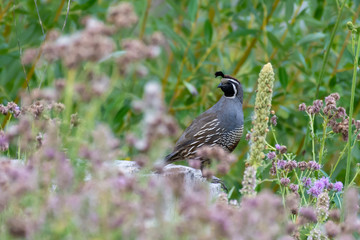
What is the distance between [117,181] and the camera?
67.0 inches

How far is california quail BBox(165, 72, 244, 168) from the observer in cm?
487

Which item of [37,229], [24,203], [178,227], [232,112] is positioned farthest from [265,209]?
[232,112]

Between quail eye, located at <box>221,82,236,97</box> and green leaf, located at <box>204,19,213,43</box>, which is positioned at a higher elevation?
green leaf, located at <box>204,19,213,43</box>

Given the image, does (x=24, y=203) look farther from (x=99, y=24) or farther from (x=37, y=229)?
(x=99, y=24)

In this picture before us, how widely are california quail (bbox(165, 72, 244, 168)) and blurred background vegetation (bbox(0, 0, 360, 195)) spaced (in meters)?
0.13

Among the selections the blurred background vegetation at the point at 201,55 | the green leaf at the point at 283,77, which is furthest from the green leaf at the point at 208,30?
the green leaf at the point at 283,77

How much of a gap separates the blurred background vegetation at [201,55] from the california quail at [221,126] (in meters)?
0.13

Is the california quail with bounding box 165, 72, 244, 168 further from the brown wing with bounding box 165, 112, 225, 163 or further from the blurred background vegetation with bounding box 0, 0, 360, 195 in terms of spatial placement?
the blurred background vegetation with bounding box 0, 0, 360, 195

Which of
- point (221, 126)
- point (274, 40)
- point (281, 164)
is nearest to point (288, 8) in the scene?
point (274, 40)

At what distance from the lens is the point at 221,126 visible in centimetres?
495

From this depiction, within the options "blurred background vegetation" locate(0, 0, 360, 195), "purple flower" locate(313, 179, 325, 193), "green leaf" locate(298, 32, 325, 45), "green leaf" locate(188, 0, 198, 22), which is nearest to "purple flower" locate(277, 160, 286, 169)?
"purple flower" locate(313, 179, 325, 193)

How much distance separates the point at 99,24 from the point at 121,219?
1.54ft

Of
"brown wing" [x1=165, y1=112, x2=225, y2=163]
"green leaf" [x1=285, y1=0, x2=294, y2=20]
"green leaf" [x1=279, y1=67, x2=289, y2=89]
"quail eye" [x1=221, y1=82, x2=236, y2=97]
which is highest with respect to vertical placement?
"green leaf" [x1=285, y1=0, x2=294, y2=20]

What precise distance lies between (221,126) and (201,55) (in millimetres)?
1030
